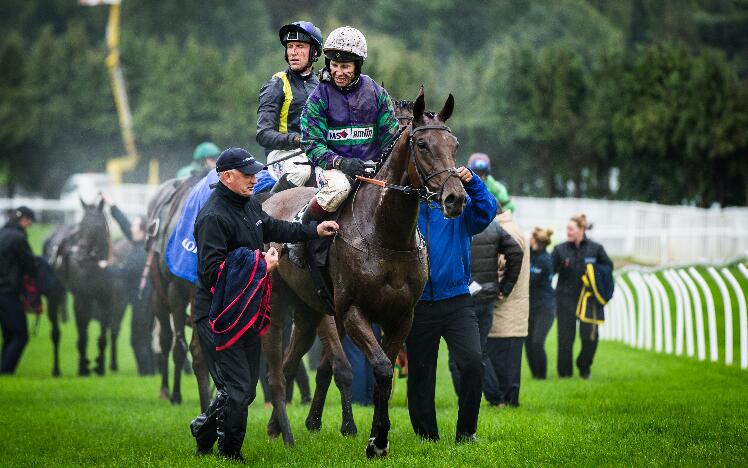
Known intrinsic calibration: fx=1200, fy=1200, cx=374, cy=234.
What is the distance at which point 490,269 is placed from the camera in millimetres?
11883

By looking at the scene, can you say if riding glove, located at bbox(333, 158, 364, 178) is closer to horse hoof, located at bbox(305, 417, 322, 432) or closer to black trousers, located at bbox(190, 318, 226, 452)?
black trousers, located at bbox(190, 318, 226, 452)

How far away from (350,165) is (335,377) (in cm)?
215

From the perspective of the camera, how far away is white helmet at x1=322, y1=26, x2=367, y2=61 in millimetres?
8805

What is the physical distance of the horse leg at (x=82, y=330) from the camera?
1770cm

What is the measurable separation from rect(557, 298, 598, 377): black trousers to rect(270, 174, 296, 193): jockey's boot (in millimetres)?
6014

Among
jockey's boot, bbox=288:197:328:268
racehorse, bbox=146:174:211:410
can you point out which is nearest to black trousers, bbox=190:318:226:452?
jockey's boot, bbox=288:197:328:268

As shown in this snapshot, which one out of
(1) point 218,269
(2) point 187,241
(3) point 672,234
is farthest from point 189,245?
(3) point 672,234

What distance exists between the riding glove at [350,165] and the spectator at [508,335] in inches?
143

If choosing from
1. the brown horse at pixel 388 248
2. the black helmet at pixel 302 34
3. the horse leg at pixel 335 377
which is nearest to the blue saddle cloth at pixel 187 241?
the horse leg at pixel 335 377

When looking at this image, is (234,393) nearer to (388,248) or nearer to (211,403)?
(211,403)

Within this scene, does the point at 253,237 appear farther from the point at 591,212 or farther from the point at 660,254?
the point at 591,212

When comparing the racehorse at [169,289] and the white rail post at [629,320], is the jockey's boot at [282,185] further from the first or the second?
the white rail post at [629,320]

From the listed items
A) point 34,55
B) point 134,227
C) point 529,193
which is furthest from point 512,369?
point 34,55

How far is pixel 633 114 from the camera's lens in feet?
120
